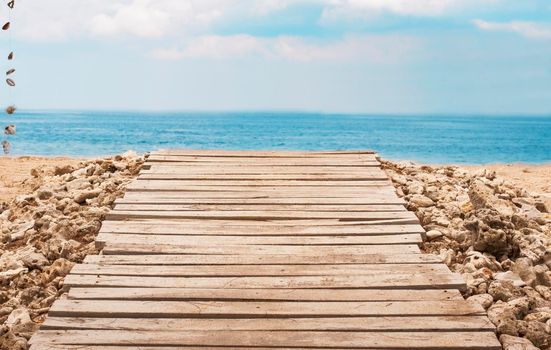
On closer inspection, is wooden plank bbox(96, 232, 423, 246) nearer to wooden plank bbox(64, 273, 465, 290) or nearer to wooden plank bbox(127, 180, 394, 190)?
wooden plank bbox(64, 273, 465, 290)

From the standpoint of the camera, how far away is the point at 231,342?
453 centimetres

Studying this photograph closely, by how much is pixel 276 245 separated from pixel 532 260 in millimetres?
2373

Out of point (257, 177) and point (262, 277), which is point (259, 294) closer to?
point (262, 277)

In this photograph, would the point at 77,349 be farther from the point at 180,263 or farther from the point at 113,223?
the point at 113,223

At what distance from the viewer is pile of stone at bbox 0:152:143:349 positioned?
5.38 meters

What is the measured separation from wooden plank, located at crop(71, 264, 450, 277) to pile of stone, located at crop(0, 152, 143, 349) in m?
0.43

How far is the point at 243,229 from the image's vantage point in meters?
6.71

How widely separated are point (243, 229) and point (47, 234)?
2.03 metres

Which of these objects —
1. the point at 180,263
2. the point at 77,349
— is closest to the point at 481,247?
the point at 180,263

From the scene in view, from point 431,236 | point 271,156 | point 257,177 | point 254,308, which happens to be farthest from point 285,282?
point 271,156

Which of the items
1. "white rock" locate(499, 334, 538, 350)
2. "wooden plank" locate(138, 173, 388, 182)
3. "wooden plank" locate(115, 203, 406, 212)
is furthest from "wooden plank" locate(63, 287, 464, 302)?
"wooden plank" locate(138, 173, 388, 182)

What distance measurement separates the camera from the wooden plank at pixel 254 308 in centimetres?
492

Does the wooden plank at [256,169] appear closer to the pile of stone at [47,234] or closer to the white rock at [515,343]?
the pile of stone at [47,234]

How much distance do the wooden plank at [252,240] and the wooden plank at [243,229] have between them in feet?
0.28
